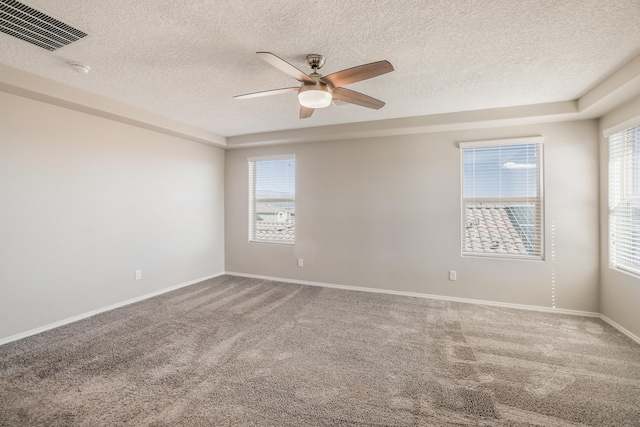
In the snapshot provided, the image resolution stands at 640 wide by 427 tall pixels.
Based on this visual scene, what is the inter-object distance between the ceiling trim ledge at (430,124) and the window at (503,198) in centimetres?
30

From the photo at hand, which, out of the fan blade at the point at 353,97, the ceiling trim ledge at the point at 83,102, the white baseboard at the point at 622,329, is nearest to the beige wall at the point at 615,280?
the white baseboard at the point at 622,329

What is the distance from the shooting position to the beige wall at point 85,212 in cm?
270

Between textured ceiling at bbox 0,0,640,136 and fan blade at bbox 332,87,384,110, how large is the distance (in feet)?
0.95

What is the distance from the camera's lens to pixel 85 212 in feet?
10.7

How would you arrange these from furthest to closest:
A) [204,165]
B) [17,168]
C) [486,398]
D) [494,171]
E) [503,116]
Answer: [204,165]
[494,171]
[503,116]
[17,168]
[486,398]

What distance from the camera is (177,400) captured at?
73.4 inches

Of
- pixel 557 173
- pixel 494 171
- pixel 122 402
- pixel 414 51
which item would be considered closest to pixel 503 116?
pixel 494 171

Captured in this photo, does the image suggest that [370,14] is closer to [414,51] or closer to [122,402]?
[414,51]

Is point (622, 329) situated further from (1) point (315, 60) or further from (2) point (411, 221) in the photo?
(1) point (315, 60)

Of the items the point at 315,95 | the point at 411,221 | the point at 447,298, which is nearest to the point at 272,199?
the point at 411,221

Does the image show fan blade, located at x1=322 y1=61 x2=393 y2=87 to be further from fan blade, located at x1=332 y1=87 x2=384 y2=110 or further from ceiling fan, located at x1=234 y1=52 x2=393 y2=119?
fan blade, located at x1=332 y1=87 x2=384 y2=110

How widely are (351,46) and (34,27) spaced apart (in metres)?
2.17

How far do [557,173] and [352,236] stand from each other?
2753mm

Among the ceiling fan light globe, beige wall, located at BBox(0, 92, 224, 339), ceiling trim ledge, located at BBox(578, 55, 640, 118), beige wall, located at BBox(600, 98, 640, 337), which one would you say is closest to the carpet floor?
beige wall, located at BBox(600, 98, 640, 337)
